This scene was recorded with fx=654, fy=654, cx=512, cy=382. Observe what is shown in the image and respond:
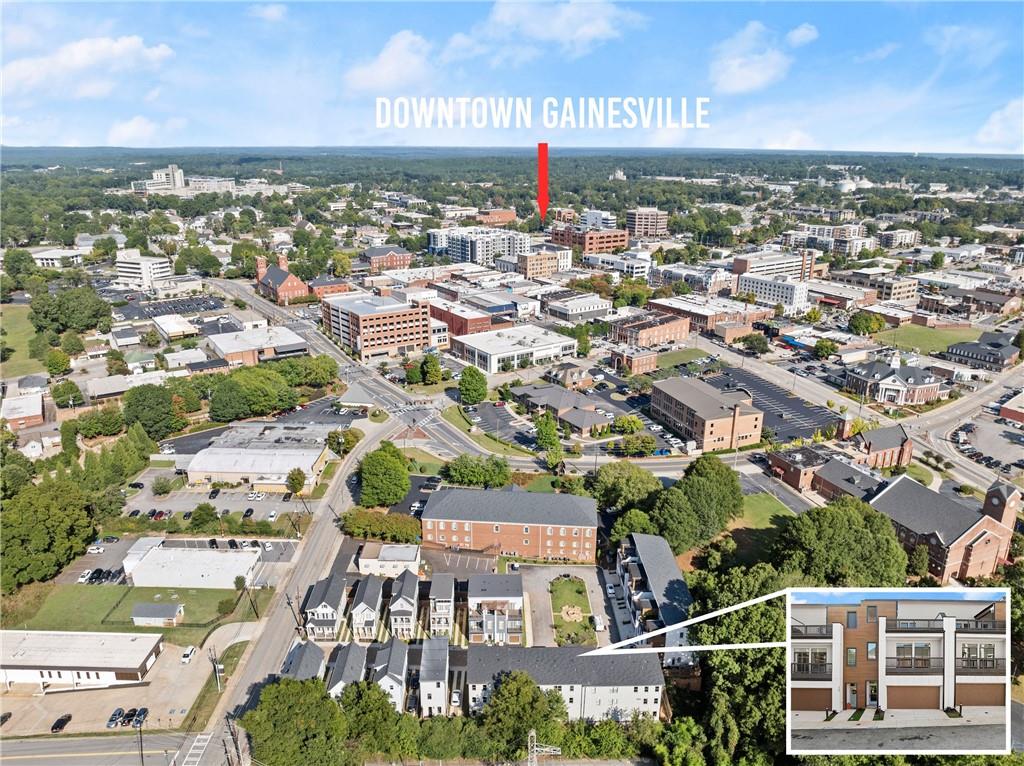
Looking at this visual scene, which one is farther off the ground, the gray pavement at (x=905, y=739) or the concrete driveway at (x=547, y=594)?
the gray pavement at (x=905, y=739)

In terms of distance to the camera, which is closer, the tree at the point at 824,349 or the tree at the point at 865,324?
the tree at the point at 824,349

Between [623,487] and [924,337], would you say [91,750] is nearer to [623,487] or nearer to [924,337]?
[623,487]

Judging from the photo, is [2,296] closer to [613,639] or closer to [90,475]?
[90,475]

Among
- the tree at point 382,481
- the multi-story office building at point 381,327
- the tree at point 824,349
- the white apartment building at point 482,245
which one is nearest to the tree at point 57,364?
the multi-story office building at point 381,327

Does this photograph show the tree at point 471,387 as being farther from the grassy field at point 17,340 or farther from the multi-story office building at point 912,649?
the grassy field at point 17,340

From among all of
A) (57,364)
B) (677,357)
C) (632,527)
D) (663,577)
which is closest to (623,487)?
(632,527)
